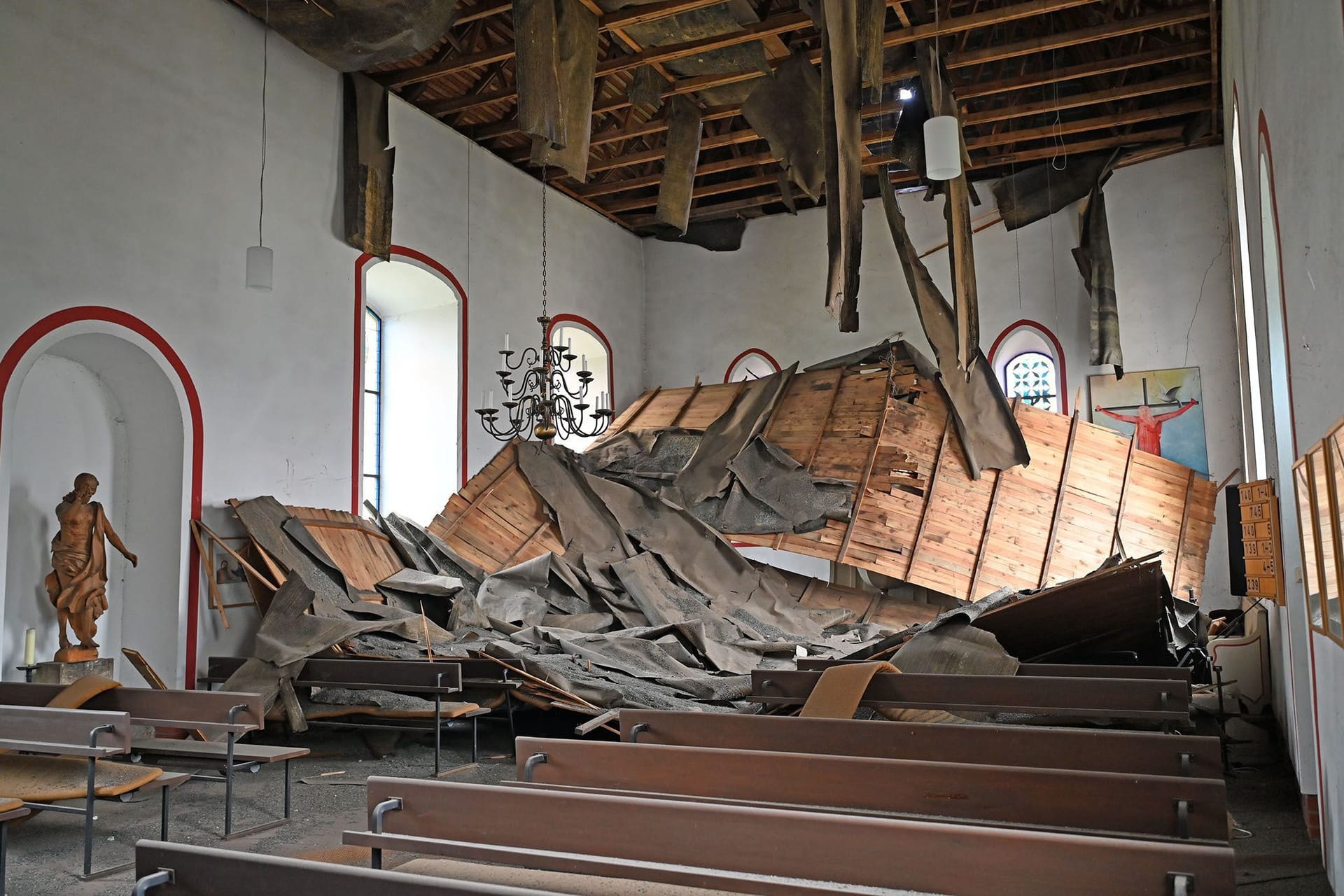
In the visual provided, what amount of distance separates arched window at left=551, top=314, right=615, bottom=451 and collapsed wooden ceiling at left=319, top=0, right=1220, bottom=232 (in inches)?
67.9

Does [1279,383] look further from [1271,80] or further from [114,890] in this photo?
[114,890]

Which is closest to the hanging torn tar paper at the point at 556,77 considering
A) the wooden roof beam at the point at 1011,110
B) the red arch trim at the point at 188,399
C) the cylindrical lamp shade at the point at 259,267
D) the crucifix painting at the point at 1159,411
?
the cylindrical lamp shade at the point at 259,267

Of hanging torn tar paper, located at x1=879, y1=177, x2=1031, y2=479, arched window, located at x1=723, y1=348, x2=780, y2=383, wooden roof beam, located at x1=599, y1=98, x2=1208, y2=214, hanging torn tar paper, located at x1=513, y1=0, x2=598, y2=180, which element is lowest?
hanging torn tar paper, located at x1=879, y1=177, x2=1031, y2=479

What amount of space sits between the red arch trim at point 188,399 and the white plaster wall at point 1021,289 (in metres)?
7.85

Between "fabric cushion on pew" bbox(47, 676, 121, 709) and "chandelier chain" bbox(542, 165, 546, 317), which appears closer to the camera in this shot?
"fabric cushion on pew" bbox(47, 676, 121, 709)

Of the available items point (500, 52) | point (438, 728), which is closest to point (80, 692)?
point (438, 728)

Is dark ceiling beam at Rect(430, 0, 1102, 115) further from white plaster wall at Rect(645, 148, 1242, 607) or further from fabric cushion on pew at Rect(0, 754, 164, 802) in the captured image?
fabric cushion on pew at Rect(0, 754, 164, 802)

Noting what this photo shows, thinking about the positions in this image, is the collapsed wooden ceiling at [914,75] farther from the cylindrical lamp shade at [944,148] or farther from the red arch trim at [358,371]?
the cylindrical lamp shade at [944,148]

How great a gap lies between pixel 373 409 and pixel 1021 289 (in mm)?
7805

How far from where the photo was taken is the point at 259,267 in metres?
7.50

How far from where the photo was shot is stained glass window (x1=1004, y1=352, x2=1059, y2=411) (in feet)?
42.0

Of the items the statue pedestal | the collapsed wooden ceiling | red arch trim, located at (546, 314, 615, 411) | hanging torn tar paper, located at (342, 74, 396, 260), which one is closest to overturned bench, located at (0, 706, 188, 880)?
the statue pedestal

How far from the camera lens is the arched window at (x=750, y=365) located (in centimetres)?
1450

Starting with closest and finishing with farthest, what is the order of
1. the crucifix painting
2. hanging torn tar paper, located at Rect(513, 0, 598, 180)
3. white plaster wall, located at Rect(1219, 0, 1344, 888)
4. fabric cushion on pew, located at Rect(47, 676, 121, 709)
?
white plaster wall, located at Rect(1219, 0, 1344, 888), fabric cushion on pew, located at Rect(47, 676, 121, 709), hanging torn tar paper, located at Rect(513, 0, 598, 180), the crucifix painting
